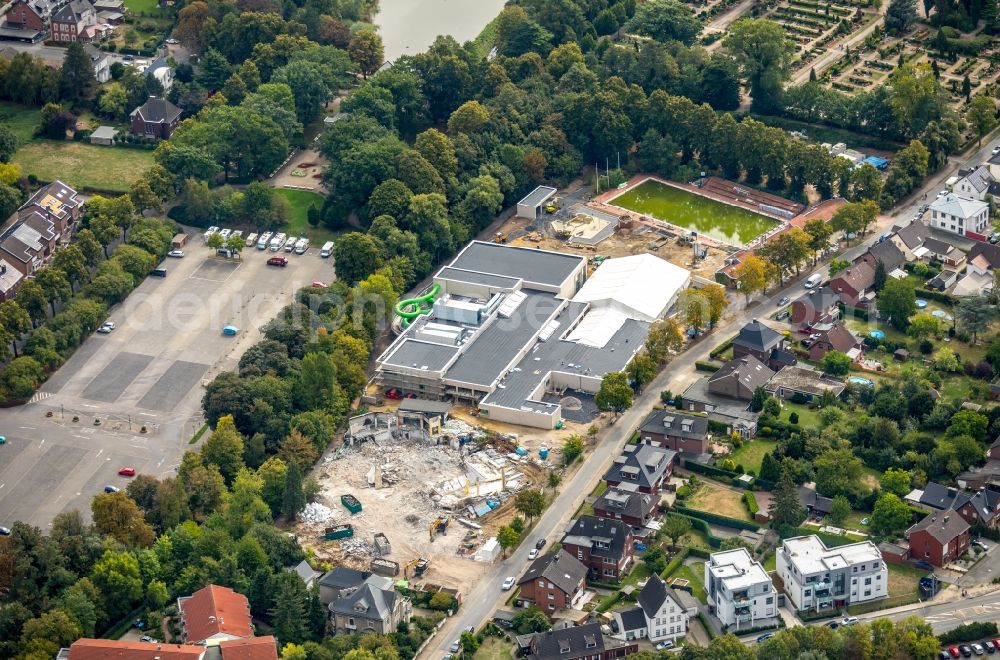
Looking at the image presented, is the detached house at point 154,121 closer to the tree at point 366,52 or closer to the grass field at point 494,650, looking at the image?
the tree at point 366,52

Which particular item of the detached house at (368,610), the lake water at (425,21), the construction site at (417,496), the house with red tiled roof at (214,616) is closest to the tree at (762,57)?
the lake water at (425,21)

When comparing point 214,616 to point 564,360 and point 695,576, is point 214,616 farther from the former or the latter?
point 564,360

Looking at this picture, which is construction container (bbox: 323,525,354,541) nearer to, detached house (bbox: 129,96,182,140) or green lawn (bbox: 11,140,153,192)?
green lawn (bbox: 11,140,153,192)

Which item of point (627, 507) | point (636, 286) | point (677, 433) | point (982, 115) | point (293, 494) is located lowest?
point (293, 494)

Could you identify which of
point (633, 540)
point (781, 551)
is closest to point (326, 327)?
point (633, 540)

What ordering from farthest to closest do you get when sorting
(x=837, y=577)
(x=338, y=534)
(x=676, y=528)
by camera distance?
(x=338, y=534), (x=676, y=528), (x=837, y=577)

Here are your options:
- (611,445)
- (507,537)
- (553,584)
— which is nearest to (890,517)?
(611,445)

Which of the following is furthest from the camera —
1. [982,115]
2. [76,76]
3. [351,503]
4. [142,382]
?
[76,76]
